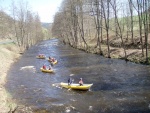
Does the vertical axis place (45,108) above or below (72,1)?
below

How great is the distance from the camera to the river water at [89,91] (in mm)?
19094

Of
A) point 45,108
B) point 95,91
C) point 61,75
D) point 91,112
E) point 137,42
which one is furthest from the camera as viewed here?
point 137,42

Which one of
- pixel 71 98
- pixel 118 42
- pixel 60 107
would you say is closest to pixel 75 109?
pixel 60 107

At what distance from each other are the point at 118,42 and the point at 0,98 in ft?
134

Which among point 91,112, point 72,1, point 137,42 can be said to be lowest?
point 91,112

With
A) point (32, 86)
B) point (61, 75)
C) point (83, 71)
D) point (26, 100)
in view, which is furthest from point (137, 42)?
point (26, 100)

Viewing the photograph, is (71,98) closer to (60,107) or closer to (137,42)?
(60,107)

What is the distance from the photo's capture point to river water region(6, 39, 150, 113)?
752 inches

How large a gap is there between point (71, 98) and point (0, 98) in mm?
6264

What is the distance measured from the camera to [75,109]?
18875 mm

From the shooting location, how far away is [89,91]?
78.2 ft

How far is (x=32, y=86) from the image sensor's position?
88.3 ft

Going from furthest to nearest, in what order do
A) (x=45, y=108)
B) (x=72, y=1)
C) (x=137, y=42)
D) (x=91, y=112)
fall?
(x=72, y=1) < (x=137, y=42) < (x=45, y=108) < (x=91, y=112)

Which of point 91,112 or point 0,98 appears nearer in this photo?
point 91,112
